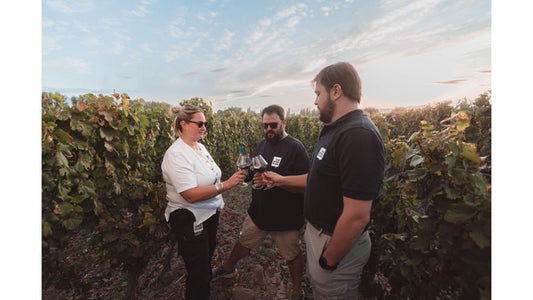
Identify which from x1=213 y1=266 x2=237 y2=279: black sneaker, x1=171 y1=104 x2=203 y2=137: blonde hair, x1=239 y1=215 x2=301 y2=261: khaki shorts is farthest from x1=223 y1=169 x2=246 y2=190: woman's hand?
x1=213 y1=266 x2=237 y2=279: black sneaker

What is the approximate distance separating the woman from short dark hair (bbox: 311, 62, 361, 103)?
1432mm

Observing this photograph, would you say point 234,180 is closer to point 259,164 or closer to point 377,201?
point 259,164

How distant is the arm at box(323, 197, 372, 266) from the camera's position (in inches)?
59.0

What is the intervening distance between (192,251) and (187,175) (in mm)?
877

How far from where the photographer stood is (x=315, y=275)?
1.90 m

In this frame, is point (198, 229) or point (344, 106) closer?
point (344, 106)

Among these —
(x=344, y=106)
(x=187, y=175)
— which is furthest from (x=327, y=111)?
(x=187, y=175)

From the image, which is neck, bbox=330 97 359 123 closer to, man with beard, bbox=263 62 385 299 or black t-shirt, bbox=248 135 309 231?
man with beard, bbox=263 62 385 299

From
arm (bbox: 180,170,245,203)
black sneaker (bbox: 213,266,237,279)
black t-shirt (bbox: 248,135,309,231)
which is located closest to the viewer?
arm (bbox: 180,170,245,203)

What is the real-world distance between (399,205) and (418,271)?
0.62m

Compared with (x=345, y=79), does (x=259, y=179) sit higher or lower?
lower

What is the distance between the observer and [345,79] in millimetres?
1802

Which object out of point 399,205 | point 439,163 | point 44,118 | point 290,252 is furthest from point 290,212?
point 44,118

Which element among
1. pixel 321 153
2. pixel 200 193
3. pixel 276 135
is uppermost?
pixel 276 135
